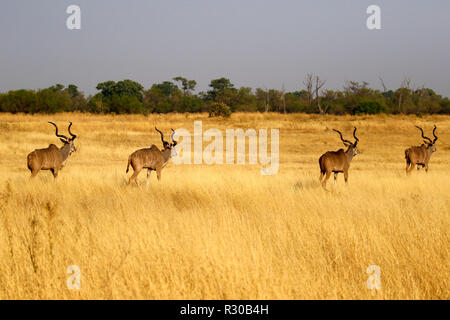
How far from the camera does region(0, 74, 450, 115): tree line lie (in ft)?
181

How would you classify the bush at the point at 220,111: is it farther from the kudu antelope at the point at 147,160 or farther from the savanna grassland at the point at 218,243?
the savanna grassland at the point at 218,243

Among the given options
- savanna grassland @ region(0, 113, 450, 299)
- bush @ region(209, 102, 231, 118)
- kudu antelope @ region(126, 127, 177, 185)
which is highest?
bush @ region(209, 102, 231, 118)

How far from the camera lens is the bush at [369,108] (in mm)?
58737

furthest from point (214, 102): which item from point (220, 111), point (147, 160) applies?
point (147, 160)

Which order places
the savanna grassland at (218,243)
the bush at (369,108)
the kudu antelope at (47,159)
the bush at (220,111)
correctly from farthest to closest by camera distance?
the bush at (369,108) → the bush at (220,111) → the kudu antelope at (47,159) → the savanna grassland at (218,243)

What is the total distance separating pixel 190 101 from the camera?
78.3m

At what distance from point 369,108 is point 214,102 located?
65.3 feet

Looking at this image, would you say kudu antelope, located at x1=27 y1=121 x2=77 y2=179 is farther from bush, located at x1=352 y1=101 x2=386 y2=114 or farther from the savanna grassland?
bush, located at x1=352 y1=101 x2=386 y2=114

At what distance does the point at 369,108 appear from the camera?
59000 millimetres

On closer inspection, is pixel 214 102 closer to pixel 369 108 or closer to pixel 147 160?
pixel 369 108

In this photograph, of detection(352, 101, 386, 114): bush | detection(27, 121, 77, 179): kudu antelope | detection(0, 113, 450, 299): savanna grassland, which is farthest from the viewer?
detection(352, 101, 386, 114): bush

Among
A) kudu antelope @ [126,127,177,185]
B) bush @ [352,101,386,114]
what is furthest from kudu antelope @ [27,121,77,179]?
bush @ [352,101,386,114]

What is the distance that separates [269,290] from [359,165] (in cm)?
1803

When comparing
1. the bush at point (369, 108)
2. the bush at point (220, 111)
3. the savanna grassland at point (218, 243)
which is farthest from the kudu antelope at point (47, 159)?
the bush at point (369, 108)
